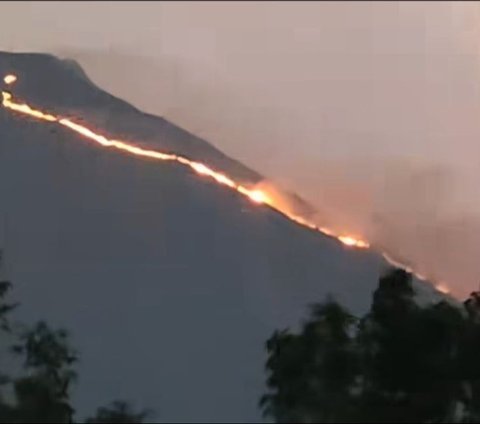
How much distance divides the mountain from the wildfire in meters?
0.35

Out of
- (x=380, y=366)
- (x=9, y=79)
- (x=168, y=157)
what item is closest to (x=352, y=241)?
(x=168, y=157)

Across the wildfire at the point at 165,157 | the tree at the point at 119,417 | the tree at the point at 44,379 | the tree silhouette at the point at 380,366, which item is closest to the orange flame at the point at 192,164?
the wildfire at the point at 165,157

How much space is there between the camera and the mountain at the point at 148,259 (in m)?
33.3

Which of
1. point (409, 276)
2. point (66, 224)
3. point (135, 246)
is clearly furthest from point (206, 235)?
point (409, 276)

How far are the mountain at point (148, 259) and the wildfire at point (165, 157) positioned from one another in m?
0.35

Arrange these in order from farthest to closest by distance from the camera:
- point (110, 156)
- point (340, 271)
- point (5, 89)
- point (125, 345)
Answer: point (5, 89) → point (110, 156) → point (340, 271) → point (125, 345)

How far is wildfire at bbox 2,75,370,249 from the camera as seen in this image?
45.3 m

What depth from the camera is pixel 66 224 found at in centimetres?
5681

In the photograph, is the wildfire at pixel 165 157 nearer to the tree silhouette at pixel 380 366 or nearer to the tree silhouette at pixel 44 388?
the tree silhouette at pixel 380 366

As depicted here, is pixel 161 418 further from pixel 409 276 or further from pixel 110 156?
pixel 110 156

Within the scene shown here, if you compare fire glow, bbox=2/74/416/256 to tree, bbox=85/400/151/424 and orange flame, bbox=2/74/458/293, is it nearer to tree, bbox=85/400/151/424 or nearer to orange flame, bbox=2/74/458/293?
orange flame, bbox=2/74/458/293

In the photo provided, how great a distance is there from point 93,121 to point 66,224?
31.7 ft

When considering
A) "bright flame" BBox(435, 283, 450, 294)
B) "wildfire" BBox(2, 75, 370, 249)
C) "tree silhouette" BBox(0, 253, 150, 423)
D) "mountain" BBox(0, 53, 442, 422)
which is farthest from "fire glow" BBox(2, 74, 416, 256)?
"tree silhouette" BBox(0, 253, 150, 423)

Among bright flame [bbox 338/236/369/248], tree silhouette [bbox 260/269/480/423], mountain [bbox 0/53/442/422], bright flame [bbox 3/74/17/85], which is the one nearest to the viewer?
tree silhouette [bbox 260/269/480/423]
